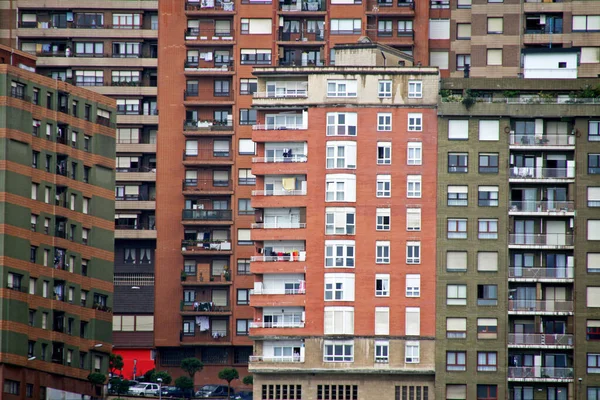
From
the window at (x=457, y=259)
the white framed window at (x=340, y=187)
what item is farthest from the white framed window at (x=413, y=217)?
the white framed window at (x=340, y=187)

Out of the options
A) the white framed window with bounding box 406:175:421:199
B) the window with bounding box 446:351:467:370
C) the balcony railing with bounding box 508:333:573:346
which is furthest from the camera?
the white framed window with bounding box 406:175:421:199

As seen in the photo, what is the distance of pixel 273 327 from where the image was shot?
175 m

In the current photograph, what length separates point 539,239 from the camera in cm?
17462

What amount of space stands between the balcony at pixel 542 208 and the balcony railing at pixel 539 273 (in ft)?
16.1

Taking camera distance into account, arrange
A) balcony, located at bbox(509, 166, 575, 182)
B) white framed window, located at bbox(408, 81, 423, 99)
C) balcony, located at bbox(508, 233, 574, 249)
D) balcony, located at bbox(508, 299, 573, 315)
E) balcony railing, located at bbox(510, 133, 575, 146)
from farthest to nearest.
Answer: white framed window, located at bbox(408, 81, 423, 99) → balcony railing, located at bbox(510, 133, 575, 146) → balcony, located at bbox(509, 166, 575, 182) → balcony, located at bbox(508, 233, 574, 249) → balcony, located at bbox(508, 299, 573, 315)

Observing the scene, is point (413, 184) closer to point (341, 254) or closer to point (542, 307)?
point (341, 254)

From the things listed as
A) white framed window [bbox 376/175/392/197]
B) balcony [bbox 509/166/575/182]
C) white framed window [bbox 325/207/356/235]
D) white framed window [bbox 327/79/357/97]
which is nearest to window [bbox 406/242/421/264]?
white framed window [bbox 376/175/392/197]

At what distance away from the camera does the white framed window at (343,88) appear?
17800 cm

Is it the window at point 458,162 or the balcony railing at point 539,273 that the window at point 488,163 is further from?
the balcony railing at point 539,273

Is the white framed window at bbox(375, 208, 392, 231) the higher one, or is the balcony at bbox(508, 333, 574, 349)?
the white framed window at bbox(375, 208, 392, 231)

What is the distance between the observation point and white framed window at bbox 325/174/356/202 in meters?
176

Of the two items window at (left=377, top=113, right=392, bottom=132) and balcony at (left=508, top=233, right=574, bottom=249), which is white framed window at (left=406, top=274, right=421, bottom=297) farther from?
window at (left=377, top=113, right=392, bottom=132)

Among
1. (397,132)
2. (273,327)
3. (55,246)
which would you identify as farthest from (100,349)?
(397,132)

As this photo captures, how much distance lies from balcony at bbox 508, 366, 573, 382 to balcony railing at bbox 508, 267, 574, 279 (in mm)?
8151
